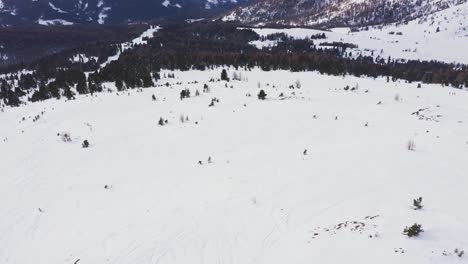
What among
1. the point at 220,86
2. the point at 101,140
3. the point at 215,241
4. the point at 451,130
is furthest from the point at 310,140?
the point at 220,86

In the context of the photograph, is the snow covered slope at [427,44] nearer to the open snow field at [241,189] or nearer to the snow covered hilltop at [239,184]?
the snow covered hilltop at [239,184]

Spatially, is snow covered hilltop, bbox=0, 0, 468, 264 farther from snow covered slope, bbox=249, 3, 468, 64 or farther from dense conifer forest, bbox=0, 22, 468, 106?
snow covered slope, bbox=249, 3, 468, 64

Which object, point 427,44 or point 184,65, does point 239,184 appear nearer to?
point 184,65

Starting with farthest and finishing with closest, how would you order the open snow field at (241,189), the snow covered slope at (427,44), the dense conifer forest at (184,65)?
the snow covered slope at (427,44)
the dense conifer forest at (184,65)
the open snow field at (241,189)

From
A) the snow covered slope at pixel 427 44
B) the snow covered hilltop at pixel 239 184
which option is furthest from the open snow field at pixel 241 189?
the snow covered slope at pixel 427 44

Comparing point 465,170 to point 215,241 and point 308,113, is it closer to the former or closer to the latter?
point 215,241

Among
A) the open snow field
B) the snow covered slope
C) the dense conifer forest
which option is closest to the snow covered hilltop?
the open snow field

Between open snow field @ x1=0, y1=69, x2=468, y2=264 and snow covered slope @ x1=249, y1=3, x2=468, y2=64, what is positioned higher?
open snow field @ x1=0, y1=69, x2=468, y2=264

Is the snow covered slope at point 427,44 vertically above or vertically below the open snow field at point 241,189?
below

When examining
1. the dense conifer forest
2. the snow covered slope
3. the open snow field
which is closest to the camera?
the open snow field
